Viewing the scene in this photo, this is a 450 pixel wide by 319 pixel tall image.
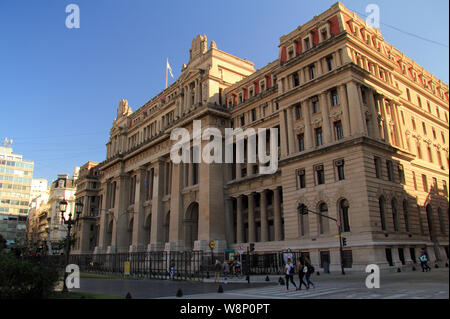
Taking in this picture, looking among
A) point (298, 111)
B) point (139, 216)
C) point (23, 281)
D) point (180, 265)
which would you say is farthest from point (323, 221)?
point (139, 216)

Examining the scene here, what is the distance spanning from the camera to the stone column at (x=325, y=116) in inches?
1554

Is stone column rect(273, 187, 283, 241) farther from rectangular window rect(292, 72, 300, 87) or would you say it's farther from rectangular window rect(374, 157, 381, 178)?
rectangular window rect(374, 157, 381, 178)

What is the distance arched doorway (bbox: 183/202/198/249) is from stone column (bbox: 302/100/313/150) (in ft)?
75.9

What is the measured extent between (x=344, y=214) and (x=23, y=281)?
29865mm

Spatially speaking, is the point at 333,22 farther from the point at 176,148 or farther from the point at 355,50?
the point at 176,148

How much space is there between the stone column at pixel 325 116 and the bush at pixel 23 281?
30981 millimetres

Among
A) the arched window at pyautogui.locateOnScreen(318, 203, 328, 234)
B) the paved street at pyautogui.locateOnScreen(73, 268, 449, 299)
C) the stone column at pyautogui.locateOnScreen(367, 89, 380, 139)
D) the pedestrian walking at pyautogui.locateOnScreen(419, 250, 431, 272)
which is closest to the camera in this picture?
the paved street at pyautogui.locateOnScreen(73, 268, 449, 299)

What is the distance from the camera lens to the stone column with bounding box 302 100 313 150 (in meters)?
41.3

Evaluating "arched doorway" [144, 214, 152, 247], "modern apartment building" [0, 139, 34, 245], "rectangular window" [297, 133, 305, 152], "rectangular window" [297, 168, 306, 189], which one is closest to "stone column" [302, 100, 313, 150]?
"rectangular window" [297, 133, 305, 152]

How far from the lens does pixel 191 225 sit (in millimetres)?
57812

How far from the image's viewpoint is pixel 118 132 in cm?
8725

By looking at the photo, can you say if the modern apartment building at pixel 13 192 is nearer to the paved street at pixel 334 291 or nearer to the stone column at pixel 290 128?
the stone column at pixel 290 128
